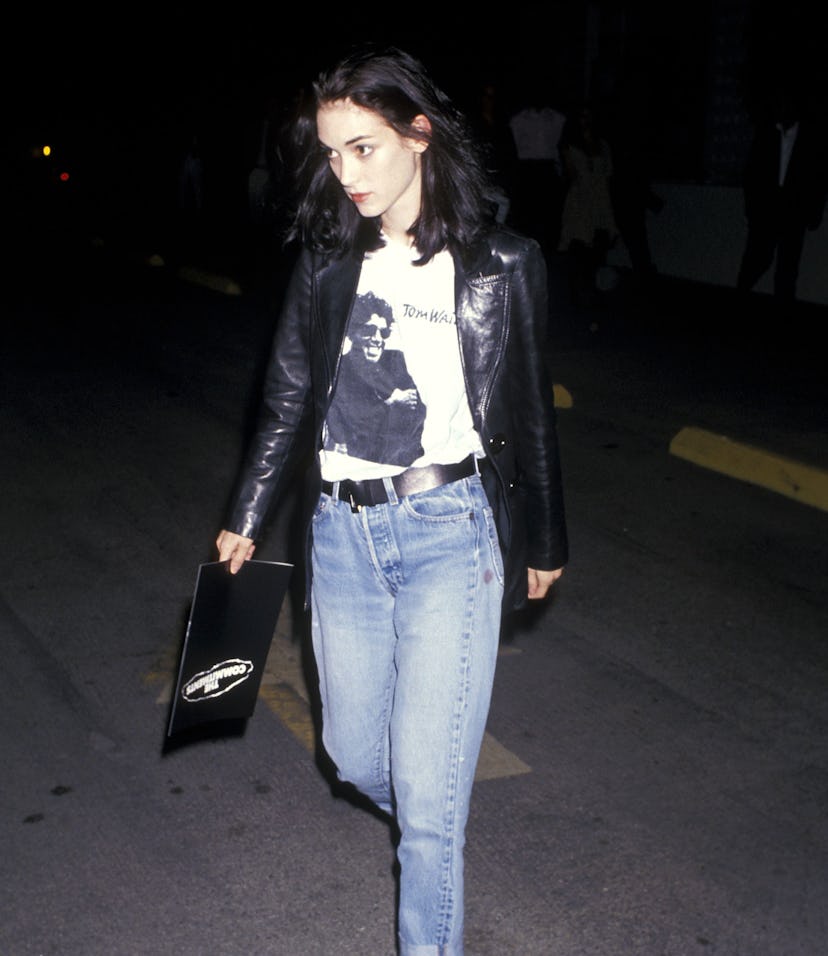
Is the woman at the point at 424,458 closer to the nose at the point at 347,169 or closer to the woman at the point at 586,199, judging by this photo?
the nose at the point at 347,169

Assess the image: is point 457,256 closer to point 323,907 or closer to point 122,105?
point 323,907

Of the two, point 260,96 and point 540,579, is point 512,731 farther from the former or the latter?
point 260,96

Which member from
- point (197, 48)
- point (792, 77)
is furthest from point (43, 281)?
point (197, 48)

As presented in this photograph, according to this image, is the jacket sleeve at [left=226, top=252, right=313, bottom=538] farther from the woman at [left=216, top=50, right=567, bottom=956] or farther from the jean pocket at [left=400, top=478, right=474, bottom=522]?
the jean pocket at [left=400, top=478, right=474, bottom=522]

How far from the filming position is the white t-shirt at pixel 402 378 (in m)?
2.85

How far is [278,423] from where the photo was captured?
10.3 feet

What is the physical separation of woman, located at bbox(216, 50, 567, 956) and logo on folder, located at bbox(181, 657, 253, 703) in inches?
8.3

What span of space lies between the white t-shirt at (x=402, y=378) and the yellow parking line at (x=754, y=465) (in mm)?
4885

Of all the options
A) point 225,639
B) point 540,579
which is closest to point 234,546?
point 225,639

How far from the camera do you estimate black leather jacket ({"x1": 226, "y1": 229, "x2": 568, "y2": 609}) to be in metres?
2.87

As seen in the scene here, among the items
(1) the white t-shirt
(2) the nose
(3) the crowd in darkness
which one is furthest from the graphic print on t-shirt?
(3) the crowd in darkness

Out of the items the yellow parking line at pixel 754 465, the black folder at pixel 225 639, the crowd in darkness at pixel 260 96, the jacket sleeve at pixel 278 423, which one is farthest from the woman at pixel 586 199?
the black folder at pixel 225 639

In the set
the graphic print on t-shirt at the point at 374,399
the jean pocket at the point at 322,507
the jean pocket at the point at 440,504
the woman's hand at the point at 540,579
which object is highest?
the graphic print on t-shirt at the point at 374,399

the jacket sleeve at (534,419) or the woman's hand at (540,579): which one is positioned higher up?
the jacket sleeve at (534,419)
